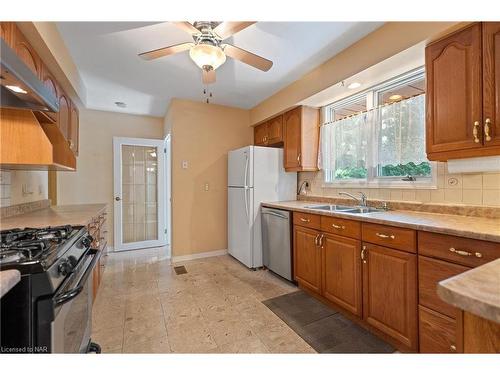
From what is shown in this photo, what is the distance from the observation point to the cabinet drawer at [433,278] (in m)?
1.28

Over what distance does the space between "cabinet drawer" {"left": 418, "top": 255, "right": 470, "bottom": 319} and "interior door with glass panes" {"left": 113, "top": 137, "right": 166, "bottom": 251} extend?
158 inches

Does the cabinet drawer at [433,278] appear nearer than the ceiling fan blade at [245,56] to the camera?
Yes

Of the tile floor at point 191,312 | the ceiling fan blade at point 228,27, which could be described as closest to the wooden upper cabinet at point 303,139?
the tile floor at point 191,312

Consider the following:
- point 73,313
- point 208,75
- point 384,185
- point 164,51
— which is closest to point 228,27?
point 208,75

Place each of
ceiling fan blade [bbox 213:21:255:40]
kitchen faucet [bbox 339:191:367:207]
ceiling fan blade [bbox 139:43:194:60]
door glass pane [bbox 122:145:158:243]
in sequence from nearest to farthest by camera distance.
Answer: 1. ceiling fan blade [bbox 213:21:255:40]
2. ceiling fan blade [bbox 139:43:194:60]
3. kitchen faucet [bbox 339:191:367:207]
4. door glass pane [bbox 122:145:158:243]

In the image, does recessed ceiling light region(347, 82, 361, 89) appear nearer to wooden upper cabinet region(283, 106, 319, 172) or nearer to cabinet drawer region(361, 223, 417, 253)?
wooden upper cabinet region(283, 106, 319, 172)

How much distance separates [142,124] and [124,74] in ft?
5.53

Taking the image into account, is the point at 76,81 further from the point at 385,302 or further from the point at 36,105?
the point at 385,302

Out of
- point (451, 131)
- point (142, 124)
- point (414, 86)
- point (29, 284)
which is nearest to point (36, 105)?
point (29, 284)

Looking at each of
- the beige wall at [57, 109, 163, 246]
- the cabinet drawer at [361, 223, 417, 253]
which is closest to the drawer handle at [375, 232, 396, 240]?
the cabinet drawer at [361, 223, 417, 253]

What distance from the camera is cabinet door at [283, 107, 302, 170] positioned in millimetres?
3055

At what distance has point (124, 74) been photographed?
2695 millimetres

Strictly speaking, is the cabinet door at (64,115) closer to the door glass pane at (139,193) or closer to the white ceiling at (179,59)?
the white ceiling at (179,59)

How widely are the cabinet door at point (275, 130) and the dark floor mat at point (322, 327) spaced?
215cm
